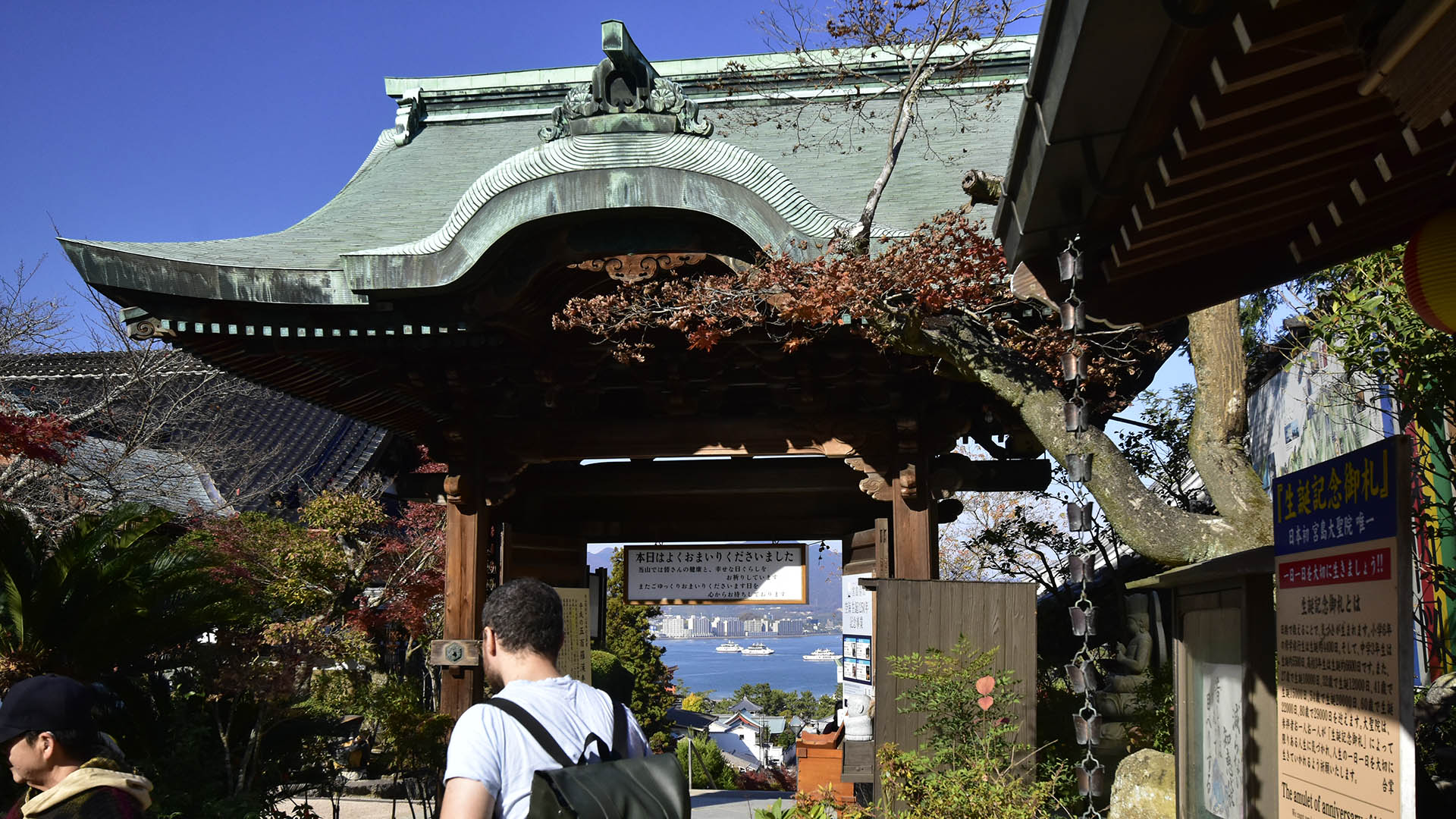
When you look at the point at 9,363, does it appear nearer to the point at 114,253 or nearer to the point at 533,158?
the point at 114,253

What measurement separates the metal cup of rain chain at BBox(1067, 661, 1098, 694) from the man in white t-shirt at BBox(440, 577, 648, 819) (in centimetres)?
230

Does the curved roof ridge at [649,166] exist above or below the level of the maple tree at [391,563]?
above

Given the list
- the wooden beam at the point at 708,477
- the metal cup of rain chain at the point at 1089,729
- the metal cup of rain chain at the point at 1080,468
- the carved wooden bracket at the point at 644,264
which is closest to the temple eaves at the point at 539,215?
the carved wooden bracket at the point at 644,264

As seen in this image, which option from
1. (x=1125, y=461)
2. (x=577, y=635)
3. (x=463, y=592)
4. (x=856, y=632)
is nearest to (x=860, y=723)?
(x=856, y=632)

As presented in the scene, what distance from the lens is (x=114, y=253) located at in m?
6.32

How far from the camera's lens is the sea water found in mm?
42656

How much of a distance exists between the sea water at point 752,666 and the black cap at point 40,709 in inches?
755

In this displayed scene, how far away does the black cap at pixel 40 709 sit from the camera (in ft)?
8.56

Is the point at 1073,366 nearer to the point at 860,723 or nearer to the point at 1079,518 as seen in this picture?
the point at 1079,518

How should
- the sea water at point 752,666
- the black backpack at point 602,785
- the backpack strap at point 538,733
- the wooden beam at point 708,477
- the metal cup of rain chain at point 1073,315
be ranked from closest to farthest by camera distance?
the black backpack at point 602,785, the backpack strap at point 538,733, the metal cup of rain chain at point 1073,315, the wooden beam at point 708,477, the sea water at point 752,666

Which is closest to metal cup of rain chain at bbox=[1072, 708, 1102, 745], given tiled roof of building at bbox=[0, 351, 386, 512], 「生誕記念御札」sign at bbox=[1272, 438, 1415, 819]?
「生誕記念御札」sign at bbox=[1272, 438, 1415, 819]

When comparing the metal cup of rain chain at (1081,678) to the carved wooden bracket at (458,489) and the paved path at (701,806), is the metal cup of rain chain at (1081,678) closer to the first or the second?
the carved wooden bracket at (458,489)

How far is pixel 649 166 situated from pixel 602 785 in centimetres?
452

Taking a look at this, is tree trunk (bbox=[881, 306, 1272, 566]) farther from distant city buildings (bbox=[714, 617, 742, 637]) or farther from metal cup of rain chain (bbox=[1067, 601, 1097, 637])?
distant city buildings (bbox=[714, 617, 742, 637])
